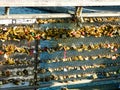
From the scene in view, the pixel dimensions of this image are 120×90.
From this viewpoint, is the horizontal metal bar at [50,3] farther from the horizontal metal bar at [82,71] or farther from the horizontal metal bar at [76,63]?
the horizontal metal bar at [82,71]

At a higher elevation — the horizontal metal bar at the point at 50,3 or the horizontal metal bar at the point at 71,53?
the horizontal metal bar at the point at 50,3

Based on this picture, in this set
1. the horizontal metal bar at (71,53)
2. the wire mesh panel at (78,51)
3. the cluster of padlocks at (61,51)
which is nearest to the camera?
the cluster of padlocks at (61,51)

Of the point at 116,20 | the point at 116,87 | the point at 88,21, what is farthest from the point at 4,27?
the point at 116,87

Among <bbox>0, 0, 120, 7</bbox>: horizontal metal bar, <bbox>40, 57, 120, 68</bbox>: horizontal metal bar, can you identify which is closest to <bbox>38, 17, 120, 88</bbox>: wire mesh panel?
<bbox>40, 57, 120, 68</bbox>: horizontal metal bar

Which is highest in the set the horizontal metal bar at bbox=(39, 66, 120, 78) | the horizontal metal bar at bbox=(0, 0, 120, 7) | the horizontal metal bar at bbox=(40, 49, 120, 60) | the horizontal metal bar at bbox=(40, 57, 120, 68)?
the horizontal metal bar at bbox=(0, 0, 120, 7)

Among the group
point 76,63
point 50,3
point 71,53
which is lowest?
point 76,63

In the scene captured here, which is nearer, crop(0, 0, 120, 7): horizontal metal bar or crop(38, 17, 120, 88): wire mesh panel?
crop(0, 0, 120, 7): horizontal metal bar

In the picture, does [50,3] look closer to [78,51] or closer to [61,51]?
[61,51]

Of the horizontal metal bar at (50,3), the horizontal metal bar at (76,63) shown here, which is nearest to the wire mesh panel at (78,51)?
the horizontal metal bar at (76,63)

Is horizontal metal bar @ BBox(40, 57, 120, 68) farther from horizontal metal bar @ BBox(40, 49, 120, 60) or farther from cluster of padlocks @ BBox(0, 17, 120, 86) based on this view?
horizontal metal bar @ BBox(40, 49, 120, 60)

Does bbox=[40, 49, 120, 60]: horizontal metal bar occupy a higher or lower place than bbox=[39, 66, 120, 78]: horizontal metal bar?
higher

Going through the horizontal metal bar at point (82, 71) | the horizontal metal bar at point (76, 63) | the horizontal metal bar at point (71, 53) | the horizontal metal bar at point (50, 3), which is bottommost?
the horizontal metal bar at point (82, 71)

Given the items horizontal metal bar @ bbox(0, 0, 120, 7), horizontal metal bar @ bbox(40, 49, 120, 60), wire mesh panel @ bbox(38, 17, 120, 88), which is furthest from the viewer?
horizontal metal bar @ bbox(40, 49, 120, 60)

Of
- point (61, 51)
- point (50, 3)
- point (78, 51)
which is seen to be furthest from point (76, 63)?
point (50, 3)
